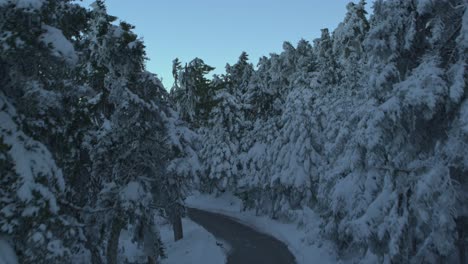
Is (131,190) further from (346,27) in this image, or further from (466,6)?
(346,27)

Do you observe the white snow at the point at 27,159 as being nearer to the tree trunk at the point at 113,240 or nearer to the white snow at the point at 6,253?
the white snow at the point at 6,253

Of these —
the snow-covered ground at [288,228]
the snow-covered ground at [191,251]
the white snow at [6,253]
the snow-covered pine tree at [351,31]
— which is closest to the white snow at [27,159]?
the white snow at [6,253]

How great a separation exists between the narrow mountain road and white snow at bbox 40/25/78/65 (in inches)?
719

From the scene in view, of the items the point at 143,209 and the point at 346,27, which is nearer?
the point at 143,209

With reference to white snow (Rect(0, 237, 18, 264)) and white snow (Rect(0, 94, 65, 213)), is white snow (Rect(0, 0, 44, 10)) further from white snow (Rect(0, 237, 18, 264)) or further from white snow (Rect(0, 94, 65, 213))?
white snow (Rect(0, 237, 18, 264))

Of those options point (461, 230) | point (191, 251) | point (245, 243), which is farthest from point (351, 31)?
point (461, 230)

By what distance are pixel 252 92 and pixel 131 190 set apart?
29.7 m

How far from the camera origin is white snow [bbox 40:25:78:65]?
9.23 m

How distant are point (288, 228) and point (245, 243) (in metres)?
4.64

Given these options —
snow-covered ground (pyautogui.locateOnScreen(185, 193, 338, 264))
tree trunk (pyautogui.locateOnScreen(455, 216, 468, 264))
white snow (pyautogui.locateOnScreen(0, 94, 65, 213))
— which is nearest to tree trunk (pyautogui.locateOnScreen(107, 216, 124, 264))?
white snow (pyautogui.locateOnScreen(0, 94, 65, 213))

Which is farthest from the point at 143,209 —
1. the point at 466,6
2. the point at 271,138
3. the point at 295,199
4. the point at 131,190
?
the point at 271,138

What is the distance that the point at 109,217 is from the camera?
1673 cm

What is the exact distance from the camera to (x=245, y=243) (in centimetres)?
3012

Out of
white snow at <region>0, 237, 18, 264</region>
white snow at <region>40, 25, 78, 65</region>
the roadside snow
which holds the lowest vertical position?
the roadside snow
